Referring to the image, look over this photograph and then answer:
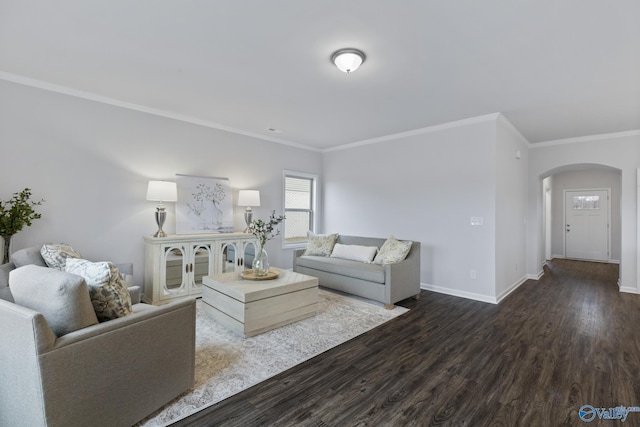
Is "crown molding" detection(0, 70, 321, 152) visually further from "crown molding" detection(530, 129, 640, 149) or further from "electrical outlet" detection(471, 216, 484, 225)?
"crown molding" detection(530, 129, 640, 149)

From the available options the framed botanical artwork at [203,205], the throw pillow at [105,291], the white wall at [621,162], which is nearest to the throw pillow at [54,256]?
the throw pillow at [105,291]

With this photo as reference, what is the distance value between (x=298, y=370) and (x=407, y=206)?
3.48 metres

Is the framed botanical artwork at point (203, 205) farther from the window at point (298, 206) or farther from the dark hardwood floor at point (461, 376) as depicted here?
the dark hardwood floor at point (461, 376)

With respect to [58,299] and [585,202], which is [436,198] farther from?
[585,202]

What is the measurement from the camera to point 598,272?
624 centimetres

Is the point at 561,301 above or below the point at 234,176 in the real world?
below

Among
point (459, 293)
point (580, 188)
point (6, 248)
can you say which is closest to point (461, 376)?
point (459, 293)

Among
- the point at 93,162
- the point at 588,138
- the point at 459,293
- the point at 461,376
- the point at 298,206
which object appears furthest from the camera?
the point at 298,206

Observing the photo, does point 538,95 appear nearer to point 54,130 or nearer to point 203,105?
point 203,105

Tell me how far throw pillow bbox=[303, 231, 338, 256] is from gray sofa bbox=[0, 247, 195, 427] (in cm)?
326

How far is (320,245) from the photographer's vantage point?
507 centimetres

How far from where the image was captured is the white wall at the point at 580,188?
24.3 ft

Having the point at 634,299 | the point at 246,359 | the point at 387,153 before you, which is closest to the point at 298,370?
the point at 246,359

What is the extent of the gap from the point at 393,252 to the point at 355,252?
640mm
